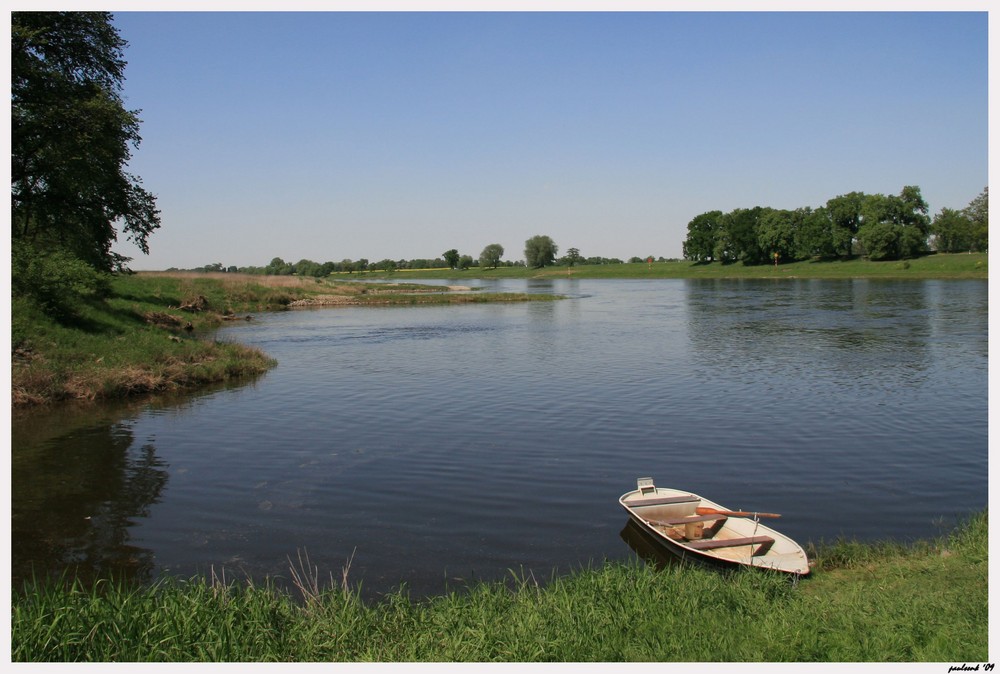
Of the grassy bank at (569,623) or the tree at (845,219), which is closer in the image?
the grassy bank at (569,623)

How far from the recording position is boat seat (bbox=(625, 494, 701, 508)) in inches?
511

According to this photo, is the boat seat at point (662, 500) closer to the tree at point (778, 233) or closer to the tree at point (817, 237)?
the tree at point (817, 237)

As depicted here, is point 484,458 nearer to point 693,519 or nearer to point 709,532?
point 693,519

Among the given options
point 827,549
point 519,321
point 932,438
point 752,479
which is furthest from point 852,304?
point 827,549

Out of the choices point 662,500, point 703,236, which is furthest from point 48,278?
point 703,236

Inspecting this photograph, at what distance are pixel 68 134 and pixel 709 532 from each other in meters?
27.3

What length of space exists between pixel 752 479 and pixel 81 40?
1220 inches

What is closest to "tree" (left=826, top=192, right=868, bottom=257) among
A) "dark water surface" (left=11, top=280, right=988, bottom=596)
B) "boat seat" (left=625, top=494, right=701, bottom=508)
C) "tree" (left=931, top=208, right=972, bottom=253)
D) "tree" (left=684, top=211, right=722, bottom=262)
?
"tree" (left=931, top=208, right=972, bottom=253)

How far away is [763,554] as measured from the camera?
11047 millimetres

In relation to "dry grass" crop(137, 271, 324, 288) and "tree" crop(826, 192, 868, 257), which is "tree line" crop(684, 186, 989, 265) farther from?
"dry grass" crop(137, 271, 324, 288)

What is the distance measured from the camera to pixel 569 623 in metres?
8.30

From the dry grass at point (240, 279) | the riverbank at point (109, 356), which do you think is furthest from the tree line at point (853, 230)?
the riverbank at point (109, 356)

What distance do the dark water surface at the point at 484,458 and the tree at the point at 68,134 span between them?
10.6m

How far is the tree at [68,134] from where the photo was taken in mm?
27656
